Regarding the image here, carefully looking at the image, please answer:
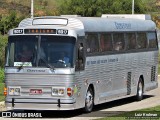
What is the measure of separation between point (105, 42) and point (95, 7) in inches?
1772

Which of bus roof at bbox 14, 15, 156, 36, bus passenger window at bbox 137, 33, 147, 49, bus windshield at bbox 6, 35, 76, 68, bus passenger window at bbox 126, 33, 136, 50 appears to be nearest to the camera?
bus windshield at bbox 6, 35, 76, 68

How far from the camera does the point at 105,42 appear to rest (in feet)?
67.7

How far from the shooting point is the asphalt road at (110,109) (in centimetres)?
1830

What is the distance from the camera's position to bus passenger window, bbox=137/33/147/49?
78.2 ft

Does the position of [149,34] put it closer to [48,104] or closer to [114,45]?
[114,45]

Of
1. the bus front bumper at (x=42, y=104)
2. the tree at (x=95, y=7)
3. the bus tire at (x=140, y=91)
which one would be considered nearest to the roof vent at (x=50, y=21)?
the bus front bumper at (x=42, y=104)

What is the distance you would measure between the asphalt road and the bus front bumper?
0.39 metres

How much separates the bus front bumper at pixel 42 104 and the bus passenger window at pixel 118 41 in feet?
14.3

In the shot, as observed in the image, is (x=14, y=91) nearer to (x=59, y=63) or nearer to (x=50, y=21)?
(x=59, y=63)

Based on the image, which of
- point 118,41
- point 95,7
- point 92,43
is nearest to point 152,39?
point 118,41

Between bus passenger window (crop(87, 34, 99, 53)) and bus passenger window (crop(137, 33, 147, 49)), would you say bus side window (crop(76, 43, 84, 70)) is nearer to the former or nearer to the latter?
bus passenger window (crop(87, 34, 99, 53))

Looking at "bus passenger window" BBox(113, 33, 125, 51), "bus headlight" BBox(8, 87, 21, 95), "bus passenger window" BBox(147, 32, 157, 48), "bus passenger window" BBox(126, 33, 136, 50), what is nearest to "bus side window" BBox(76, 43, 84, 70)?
"bus headlight" BBox(8, 87, 21, 95)

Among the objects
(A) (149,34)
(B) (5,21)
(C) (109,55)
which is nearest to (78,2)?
(B) (5,21)

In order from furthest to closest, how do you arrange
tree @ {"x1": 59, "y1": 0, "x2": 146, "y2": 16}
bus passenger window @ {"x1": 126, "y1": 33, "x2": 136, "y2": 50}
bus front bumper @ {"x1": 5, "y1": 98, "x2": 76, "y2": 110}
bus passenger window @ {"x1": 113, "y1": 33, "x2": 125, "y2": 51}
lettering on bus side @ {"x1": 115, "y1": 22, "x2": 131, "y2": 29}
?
tree @ {"x1": 59, "y1": 0, "x2": 146, "y2": 16}, bus passenger window @ {"x1": 126, "y1": 33, "x2": 136, "y2": 50}, lettering on bus side @ {"x1": 115, "y1": 22, "x2": 131, "y2": 29}, bus passenger window @ {"x1": 113, "y1": 33, "x2": 125, "y2": 51}, bus front bumper @ {"x1": 5, "y1": 98, "x2": 76, "y2": 110}
